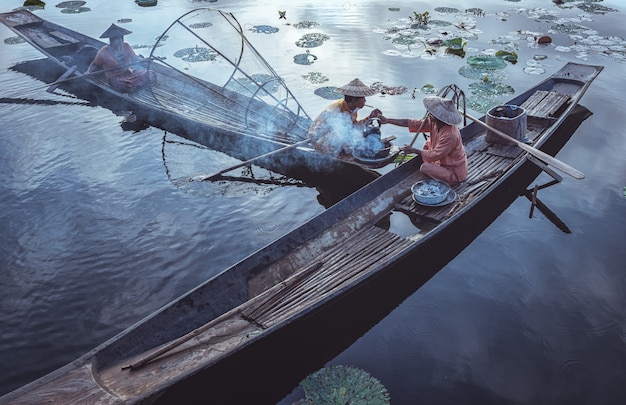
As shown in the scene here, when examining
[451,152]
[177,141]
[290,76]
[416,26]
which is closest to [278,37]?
[290,76]

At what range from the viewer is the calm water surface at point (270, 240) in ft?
14.5

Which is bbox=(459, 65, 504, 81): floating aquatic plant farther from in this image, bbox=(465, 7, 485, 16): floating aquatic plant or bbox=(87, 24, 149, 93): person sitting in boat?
bbox=(87, 24, 149, 93): person sitting in boat

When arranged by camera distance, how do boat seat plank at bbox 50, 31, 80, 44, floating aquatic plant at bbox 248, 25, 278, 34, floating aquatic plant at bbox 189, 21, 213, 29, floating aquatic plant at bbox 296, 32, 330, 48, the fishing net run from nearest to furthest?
the fishing net
boat seat plank at bbox 50, 31, 80, 44
floating aquatic plant at bbox 296, 32, 330, 48
floating aquatic plant at bbox 248, 25, 278, 34
floating aquatic plant at bbox 189, 21, 213, 29

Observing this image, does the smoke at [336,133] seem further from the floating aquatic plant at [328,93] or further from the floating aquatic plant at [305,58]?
the floating aquatic plant at [305,58]

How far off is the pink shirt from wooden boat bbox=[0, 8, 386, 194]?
0.83 metres

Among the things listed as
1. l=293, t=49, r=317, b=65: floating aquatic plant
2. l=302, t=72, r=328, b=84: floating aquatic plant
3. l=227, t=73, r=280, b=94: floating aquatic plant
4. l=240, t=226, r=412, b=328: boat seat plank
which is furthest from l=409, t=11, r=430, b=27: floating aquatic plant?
l=240, t=226, r=412, b=328: boat seat plank

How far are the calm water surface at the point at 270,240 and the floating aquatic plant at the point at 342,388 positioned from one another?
5.6 inches

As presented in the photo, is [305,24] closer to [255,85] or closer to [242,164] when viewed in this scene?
[255,85]

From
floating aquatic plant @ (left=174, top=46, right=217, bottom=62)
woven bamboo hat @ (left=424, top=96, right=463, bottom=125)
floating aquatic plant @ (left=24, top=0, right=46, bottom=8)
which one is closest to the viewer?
woven bamboo hat @ (left=424, top=96, right=463, bottom=125)

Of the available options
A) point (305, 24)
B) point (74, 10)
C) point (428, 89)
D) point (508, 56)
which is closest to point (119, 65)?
point (428, 89)

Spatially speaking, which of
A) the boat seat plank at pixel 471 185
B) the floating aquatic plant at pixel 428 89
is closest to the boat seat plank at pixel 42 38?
the floating aquatic plant at pixel 428 89

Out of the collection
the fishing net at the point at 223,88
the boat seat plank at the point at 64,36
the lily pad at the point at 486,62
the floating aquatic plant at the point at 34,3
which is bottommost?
the lily pad at the point at 486,62

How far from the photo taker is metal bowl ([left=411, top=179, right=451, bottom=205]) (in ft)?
19.0

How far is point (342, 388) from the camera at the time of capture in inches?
164
